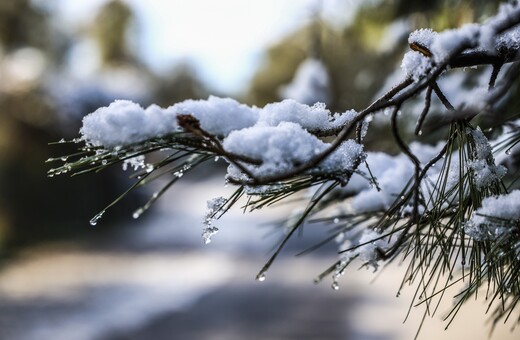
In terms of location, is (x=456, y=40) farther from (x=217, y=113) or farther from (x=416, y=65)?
(x=217, y=113)

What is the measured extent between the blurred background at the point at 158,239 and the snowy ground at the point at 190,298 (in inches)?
0.8

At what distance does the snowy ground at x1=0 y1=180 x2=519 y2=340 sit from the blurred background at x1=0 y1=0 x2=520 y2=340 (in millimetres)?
21

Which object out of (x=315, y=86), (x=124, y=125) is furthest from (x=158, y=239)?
(x=124, y=125)

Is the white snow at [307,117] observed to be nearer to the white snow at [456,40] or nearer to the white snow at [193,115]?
the white snow at [193,115]

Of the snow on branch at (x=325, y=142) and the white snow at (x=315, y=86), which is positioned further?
the white snow at (x=315, y=86)

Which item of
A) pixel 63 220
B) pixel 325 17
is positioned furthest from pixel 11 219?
pixel 325 17

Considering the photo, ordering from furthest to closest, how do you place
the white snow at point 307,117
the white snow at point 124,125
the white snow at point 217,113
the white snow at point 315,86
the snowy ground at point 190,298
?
the snowy ground at point 190,298, the white snow at point 315,86, the white snow at point 307,117, the white snow at point 217,113, the white snow at point 124,125

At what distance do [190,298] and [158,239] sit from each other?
3943 mm

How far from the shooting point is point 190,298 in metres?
6.67

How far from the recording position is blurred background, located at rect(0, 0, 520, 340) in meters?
3.77

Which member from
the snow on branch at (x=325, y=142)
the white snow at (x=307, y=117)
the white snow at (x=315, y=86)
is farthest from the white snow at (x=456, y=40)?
the white snow at (x=315, y=86)

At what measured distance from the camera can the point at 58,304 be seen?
626 cm

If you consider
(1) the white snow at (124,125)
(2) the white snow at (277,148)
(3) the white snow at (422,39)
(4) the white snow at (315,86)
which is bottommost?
(2) the white snow at (277,148)

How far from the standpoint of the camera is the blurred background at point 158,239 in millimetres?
3766
